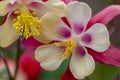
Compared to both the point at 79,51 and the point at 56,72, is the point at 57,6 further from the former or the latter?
the point at 56,72

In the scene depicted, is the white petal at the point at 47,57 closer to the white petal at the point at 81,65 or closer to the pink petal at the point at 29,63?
the white petal at the point at 81,65

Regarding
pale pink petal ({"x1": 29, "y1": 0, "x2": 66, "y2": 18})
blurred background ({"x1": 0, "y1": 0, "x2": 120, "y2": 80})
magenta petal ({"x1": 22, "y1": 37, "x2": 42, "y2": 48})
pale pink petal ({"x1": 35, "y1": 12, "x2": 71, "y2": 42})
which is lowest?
blurred background ({"x1": 0, "y1": 0, "x2": 120, "y2": 80})

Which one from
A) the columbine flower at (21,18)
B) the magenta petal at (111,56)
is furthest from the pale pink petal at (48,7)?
the magenta petal at (111,56)

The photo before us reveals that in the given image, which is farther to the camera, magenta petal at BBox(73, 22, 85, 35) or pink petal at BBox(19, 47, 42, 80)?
pink petal at BBox(19, 47, 42, 80)

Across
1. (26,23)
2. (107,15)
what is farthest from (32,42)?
(107,15)

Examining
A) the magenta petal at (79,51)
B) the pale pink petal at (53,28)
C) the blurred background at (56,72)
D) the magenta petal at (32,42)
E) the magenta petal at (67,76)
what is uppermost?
the pale pink petal at (53,28)

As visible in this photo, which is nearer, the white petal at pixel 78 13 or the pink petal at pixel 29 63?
the white petal at pixel 78 13

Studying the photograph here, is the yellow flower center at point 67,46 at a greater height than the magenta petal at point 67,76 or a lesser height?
greater

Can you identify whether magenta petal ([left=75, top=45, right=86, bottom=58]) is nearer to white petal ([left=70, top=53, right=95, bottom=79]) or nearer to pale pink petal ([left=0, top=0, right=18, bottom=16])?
white petal ([left=70, top=53, right=95, bottom=79])

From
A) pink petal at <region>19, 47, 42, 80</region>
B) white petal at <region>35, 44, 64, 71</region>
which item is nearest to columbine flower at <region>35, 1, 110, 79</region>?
white petal at <region>35, 44, 64, 71</region>
